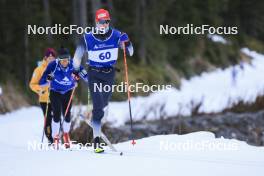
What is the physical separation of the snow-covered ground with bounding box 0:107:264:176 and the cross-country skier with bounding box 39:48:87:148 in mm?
756

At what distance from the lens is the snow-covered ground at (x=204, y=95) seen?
1778 centimetres

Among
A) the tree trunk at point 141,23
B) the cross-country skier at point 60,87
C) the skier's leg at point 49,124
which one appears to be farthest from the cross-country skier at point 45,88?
the tree trunk at point 141,23

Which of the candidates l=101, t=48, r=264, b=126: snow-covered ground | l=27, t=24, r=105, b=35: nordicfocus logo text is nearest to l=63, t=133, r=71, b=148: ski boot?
l=101, t=48, r=264, b=126: snow-covered ground

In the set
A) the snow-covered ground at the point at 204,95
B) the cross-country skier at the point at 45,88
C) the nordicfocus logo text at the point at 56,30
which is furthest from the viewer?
the snow-covered ground at the point at 204,95

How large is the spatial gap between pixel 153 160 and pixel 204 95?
16.3 meters

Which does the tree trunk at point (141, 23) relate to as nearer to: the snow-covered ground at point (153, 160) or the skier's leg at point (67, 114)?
the snow-covered ground at point (153, 160)

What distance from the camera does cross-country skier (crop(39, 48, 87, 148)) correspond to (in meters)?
8.77

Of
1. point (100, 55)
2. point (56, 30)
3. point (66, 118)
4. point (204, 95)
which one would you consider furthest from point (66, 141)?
point (204, 95)

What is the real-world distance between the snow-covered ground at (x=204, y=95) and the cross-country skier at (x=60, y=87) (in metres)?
5.30

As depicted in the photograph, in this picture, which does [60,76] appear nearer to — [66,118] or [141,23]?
[66,118]

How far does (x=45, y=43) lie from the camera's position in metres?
18.1

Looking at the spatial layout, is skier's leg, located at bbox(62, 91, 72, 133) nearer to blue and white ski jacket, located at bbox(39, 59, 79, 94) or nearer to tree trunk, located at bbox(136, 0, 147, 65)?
blue and white ski jacket, located at bbox(39, 59, 79, 94)

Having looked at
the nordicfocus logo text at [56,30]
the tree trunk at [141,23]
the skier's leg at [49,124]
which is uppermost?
the tree trunk at [141,23]

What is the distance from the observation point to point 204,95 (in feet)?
75.9
